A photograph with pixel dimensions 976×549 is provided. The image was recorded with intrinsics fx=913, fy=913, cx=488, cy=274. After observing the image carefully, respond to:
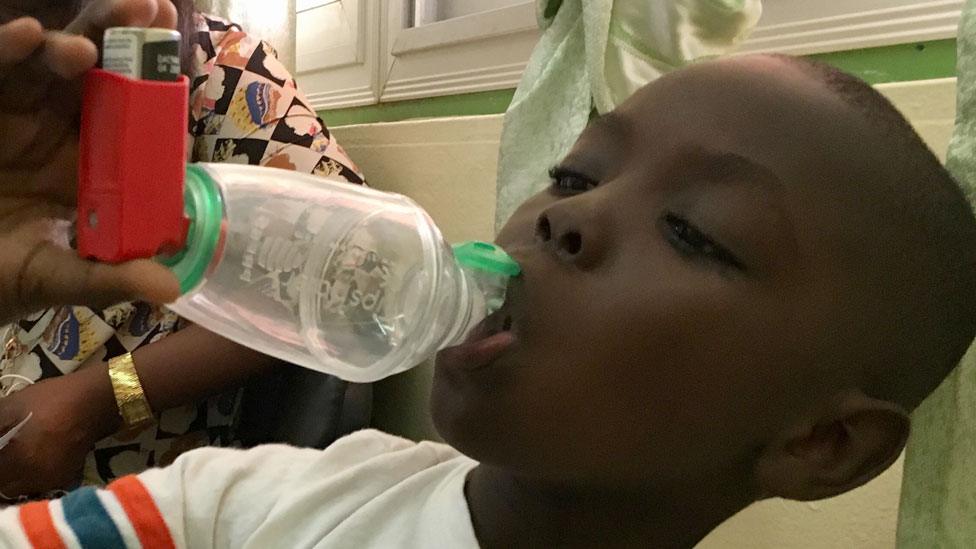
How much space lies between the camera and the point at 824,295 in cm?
62

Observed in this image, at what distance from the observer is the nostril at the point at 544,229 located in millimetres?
618

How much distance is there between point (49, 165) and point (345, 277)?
231 mm

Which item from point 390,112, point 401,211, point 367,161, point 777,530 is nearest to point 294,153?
point 367,161

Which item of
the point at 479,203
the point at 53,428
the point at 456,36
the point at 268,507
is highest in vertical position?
the point at 456,36

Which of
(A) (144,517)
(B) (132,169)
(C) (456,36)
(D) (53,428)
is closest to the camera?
(B) (132,169)

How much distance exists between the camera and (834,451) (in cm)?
67

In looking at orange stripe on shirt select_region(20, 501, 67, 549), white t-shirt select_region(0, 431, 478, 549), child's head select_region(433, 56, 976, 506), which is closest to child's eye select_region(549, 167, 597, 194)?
child's head select_region(433, 56, 976, 506)

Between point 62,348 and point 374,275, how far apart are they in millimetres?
756

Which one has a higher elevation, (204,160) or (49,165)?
(49,165)

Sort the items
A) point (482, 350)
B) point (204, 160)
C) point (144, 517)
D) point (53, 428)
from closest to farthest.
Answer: point (482, 350) → point (144, 517) → point (53, 428) → point (204, 160)

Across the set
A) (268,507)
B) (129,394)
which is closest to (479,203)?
(129,394)

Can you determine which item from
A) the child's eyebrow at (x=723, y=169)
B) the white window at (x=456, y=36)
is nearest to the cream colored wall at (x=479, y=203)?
the white window at (x=456, y=36)

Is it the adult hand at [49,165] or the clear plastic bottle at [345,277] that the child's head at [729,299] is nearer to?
the clear plastic bottle at [345,277]

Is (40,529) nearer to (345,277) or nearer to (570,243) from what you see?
(345,277)
